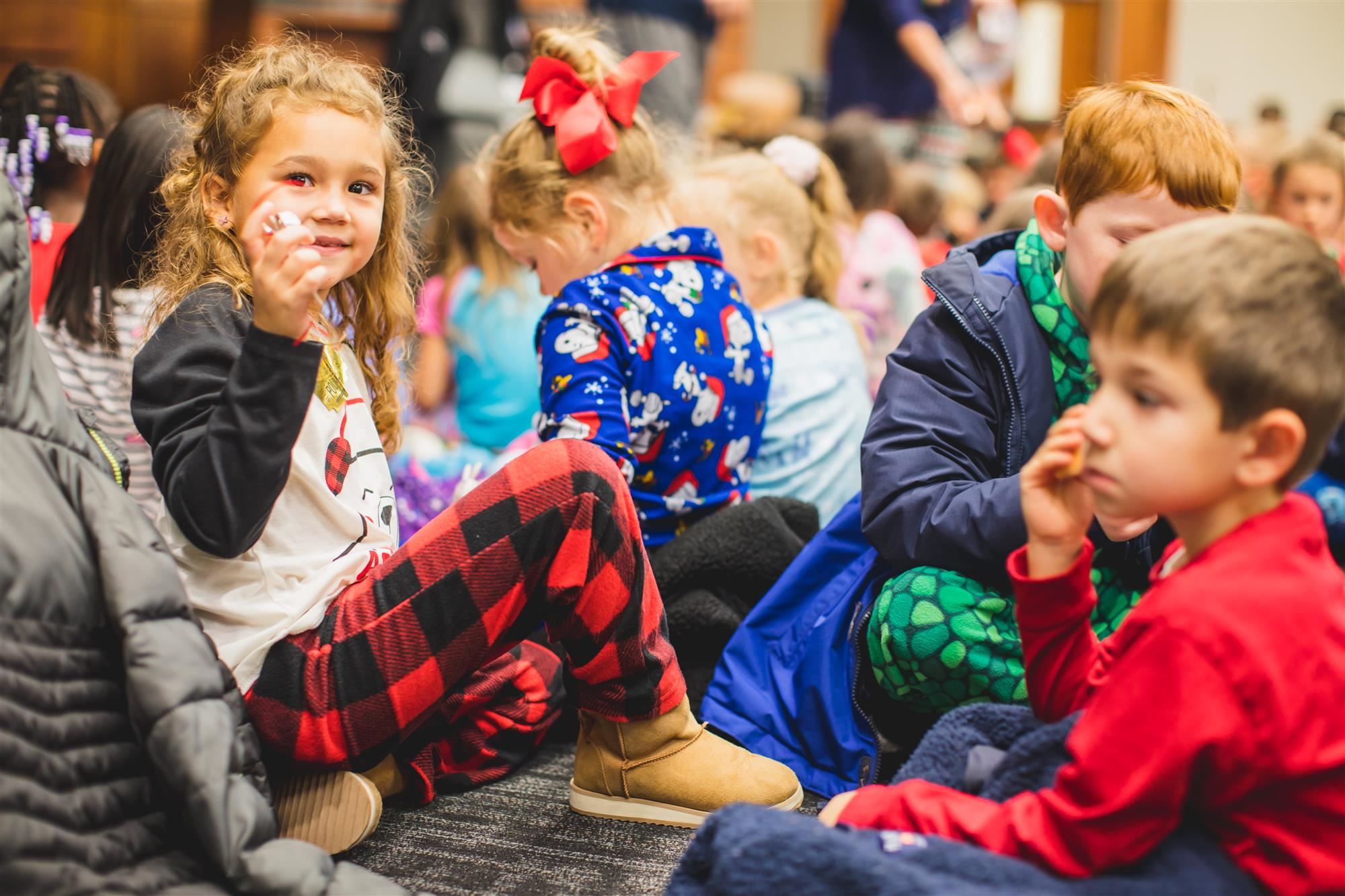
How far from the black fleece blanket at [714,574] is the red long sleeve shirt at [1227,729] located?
717mm

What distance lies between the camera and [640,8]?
3.09 meters

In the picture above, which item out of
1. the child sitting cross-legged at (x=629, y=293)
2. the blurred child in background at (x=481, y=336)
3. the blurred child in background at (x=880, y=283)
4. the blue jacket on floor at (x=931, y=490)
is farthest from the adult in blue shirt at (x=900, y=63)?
the blue jacket on floor at (x=931, y=490)

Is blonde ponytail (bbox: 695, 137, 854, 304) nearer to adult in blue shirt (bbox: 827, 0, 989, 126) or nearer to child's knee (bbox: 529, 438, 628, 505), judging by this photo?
child's knee (bbox: 529, 438, 628, 505)

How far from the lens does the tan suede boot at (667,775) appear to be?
1.29 m

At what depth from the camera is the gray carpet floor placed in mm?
1158

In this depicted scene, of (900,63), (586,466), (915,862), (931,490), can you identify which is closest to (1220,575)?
(915,862)

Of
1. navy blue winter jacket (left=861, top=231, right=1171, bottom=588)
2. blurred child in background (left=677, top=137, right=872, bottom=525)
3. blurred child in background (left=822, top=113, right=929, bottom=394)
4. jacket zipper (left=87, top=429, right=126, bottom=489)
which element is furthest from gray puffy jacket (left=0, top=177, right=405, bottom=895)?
blurred child in background (left=822, top=113, right=929, bottom=394)

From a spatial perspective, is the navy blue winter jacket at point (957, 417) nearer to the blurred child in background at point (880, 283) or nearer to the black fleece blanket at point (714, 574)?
the black fleece blanket at point (714, 574)

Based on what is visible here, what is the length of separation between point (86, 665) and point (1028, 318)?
103 centimetres

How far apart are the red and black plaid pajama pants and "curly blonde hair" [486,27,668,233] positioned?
23.0 inches

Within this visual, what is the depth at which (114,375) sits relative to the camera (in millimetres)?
1542

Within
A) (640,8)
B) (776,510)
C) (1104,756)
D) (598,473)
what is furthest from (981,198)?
(1104,756)

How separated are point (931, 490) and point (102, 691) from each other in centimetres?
83

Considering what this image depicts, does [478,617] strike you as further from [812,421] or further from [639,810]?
[812,421]
